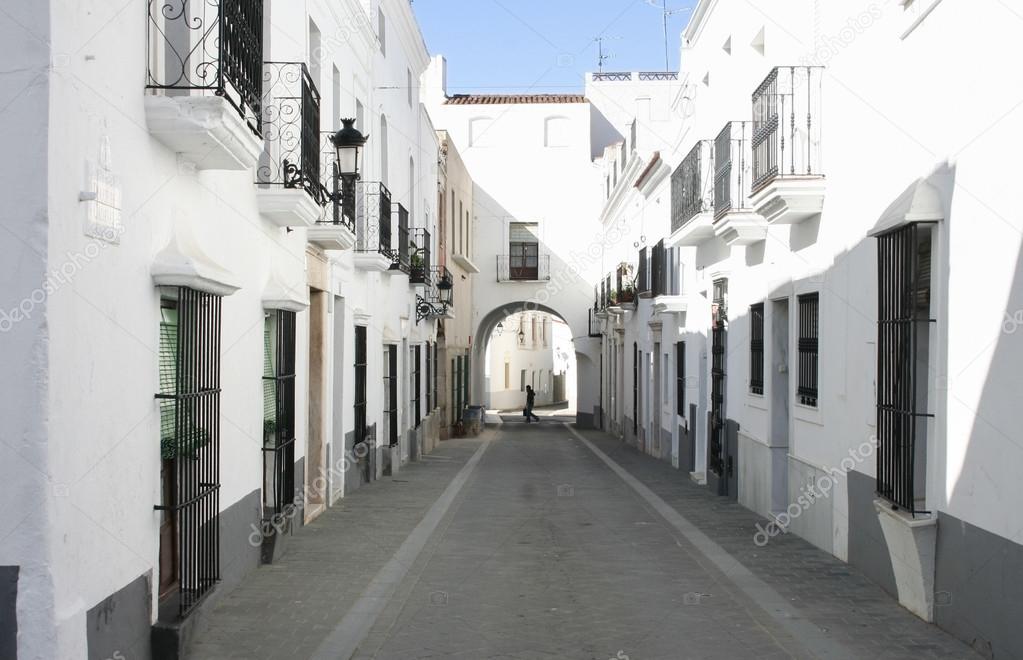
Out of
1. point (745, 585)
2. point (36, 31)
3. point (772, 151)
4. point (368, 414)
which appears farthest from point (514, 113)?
point (36, 31)

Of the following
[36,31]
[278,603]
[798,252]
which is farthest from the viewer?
[798,252]

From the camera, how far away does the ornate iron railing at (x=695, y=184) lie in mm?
15789

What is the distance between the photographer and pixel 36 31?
15.9ft

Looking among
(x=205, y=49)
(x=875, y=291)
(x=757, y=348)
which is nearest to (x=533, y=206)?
(x=757, y=348)

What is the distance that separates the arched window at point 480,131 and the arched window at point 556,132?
205 cm

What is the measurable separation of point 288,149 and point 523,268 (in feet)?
88.3

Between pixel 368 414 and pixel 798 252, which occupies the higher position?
pixel 798 252

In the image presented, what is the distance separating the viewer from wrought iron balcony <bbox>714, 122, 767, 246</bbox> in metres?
13.1

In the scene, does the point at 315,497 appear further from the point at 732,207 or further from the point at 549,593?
the point at 732,207

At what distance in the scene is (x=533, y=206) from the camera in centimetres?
3728

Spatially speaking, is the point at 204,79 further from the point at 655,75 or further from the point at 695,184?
the point at 655,75

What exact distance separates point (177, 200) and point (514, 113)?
106 feet

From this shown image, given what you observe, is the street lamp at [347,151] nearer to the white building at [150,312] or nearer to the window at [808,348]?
the white building at [150,312]
